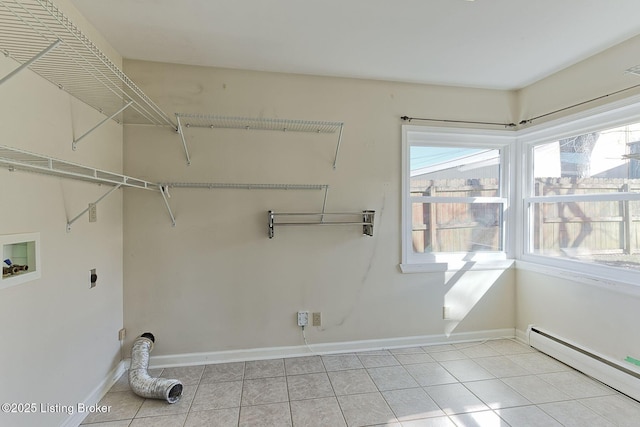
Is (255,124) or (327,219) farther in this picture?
(327,219)

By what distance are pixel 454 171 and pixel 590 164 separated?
0.97 m

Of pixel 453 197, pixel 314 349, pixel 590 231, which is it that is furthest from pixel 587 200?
pixel 314 349

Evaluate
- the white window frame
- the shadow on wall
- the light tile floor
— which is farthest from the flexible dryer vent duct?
the white window frame

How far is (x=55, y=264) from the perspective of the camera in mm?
1562

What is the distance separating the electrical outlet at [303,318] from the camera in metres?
2.50

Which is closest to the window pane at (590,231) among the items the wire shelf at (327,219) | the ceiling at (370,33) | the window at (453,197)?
the window at (453,197)

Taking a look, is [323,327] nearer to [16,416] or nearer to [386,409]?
[386,409]

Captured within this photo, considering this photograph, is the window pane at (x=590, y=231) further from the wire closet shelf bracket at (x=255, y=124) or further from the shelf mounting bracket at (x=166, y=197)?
the shelf mounting bracket at (x=166, y=197)

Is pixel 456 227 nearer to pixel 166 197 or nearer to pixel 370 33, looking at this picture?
pixel 370 33

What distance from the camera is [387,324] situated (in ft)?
8.73

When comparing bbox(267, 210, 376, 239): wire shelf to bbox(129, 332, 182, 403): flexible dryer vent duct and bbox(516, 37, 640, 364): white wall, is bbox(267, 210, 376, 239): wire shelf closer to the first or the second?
bbox(129, 332, 182, 403): flexible dryer vent duct

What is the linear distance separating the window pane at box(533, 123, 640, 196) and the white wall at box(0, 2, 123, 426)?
3.23 m

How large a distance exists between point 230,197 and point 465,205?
7.00 ft

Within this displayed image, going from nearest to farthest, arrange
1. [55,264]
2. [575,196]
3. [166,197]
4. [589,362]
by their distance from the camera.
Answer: [55,264] → [589,362] → [166,197] → [575,196]
